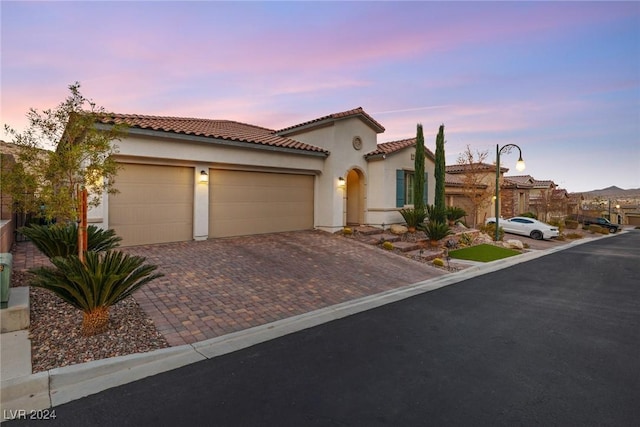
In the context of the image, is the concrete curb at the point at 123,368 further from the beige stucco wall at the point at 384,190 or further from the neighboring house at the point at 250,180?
the beige stucco wall at the point at 384,190

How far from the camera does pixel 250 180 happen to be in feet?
43.4

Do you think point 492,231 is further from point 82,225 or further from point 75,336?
point 75,336

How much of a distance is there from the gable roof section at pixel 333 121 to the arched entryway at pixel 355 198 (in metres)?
2.77

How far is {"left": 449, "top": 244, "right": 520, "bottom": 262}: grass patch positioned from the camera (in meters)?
13.6

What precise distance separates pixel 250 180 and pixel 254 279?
6171mm

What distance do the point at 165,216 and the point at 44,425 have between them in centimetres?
877

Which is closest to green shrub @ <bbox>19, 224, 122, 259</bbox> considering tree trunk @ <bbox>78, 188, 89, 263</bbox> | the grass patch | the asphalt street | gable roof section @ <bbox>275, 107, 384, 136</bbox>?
tree trunk @ <bbox>78, 188, 89, 263</bbox>

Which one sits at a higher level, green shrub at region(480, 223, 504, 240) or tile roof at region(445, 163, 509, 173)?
tile roof at region(445, 163, 509, 173)

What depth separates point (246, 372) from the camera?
3.96 m

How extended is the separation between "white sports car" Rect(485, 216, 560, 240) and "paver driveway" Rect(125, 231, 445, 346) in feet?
52.9

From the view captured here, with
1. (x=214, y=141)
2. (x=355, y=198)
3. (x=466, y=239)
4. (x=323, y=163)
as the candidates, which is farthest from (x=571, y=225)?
(x=214, y=141)

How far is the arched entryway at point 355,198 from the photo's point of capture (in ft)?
55.9

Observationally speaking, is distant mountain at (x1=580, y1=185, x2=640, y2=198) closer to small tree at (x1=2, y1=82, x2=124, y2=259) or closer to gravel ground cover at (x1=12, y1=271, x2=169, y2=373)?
gravel ground cover at (x1=12, y1=271, x2=169, y2=373)

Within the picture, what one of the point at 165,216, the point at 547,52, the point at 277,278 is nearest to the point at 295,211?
the point at 165,216
